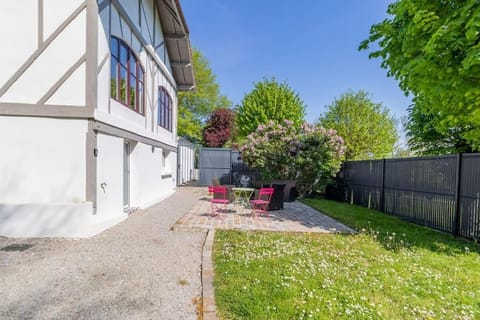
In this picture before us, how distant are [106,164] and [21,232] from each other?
6.96ft

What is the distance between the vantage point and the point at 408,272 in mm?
3939

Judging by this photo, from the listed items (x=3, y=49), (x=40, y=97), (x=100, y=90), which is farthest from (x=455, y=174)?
(x=3, y=49)

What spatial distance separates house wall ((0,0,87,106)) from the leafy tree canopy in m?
21.8

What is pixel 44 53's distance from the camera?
18.3 ft

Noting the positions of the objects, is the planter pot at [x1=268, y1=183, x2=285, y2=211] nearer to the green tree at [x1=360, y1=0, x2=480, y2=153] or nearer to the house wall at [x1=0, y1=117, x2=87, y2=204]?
the green tree at [x1=360, y1=0, x2=480, y2=153]

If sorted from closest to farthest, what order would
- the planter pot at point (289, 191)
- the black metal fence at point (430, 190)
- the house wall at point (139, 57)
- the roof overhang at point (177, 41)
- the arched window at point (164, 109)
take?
1. the black metal fence at point (430, 190)
2. the house wall at point (139, 57)
3. the roof overhang at point (177, 41)
4. the planter pot at point (289, 191)
5. the arched window at point (164, 109)

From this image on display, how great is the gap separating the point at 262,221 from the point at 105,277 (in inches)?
170

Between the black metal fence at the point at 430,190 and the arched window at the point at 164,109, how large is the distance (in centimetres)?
908

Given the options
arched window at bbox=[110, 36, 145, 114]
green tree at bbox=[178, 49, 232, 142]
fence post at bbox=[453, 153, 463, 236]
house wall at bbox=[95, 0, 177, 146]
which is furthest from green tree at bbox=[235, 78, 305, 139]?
fence post at bbox=[453, 153, 463, 236]

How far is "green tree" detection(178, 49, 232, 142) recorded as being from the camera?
90.5 feet

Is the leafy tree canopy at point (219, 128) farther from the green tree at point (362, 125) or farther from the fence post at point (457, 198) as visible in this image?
the fence post at point (457, 198)

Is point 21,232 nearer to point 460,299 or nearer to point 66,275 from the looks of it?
point 66,275

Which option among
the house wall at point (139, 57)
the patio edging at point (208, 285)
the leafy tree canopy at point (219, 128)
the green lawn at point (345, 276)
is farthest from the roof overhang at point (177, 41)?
the leafy tree canopy at point (219, 128)

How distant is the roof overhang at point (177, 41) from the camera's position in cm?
1015
